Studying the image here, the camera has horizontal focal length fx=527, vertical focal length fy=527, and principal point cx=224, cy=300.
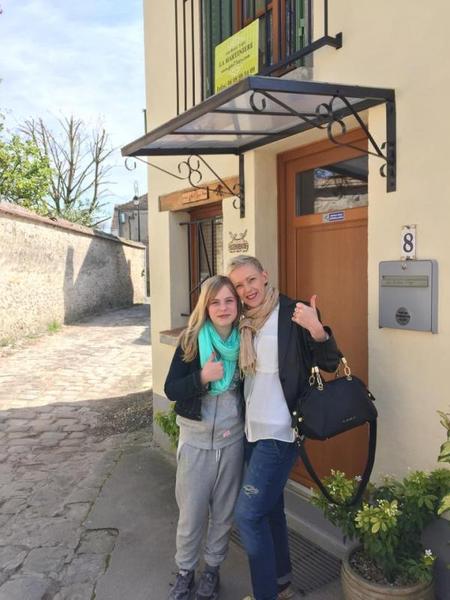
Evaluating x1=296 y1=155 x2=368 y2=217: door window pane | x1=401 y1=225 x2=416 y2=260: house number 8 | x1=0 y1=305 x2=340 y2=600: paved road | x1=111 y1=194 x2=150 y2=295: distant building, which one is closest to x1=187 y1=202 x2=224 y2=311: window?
x1=296 y1=155 x2=368 y2=217: door window pane

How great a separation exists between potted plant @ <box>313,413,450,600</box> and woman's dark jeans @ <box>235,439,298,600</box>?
1.23 feet

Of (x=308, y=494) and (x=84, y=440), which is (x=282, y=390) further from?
(x=84, y=440)

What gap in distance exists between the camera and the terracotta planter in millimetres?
2387

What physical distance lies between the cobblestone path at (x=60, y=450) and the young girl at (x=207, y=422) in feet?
2.47

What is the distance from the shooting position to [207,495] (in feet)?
9.14

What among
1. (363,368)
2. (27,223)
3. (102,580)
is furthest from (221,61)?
(27,223)

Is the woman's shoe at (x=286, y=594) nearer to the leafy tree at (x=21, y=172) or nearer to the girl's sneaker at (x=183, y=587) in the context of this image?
the girl's sneaker at (x=183, y=587)

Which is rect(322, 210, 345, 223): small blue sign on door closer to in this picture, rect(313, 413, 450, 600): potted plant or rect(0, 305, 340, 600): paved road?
rect(313, 413, 450, 600): potted plant

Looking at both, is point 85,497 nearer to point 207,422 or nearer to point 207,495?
point 207,495

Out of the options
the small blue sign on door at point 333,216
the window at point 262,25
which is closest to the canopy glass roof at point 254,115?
the window at point 262,25

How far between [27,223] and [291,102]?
11278 millimetres

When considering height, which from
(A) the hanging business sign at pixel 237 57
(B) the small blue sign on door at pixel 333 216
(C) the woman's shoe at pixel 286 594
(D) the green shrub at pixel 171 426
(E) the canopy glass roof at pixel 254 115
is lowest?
(C) the woman's shoe at pixel 286 594

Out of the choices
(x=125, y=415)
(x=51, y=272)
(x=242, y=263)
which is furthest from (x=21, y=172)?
(x=242, y=263)

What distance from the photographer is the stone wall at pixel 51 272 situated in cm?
1195
